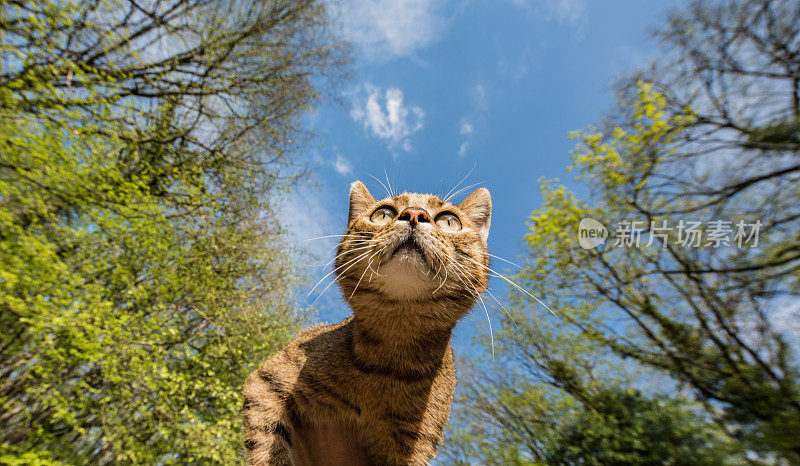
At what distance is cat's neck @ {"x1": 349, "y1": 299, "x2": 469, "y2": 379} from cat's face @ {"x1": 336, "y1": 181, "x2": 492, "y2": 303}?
0.20 feet

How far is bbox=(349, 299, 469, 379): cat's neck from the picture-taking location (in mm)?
1488

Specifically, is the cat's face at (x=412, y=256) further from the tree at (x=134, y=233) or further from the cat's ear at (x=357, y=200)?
the tree at (x=134, y=233)

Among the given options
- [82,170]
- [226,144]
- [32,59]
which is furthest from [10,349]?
[226,144]

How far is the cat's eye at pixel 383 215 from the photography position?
1.75 metres

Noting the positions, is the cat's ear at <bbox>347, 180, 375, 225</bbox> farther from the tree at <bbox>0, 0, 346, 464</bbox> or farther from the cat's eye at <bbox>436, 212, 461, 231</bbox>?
the tree at <bbox>0, 0, 346, 464</bbox>

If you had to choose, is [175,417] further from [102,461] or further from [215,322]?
[102,461]

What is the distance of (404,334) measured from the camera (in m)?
1.56

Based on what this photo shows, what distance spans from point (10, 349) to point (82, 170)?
10.5 feet

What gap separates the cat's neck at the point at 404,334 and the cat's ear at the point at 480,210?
648mm

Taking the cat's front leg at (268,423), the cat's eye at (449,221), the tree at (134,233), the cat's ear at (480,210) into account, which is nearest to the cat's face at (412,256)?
the cat's eye at (449,221)

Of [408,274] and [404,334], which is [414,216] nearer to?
[408,274]

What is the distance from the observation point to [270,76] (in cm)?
653

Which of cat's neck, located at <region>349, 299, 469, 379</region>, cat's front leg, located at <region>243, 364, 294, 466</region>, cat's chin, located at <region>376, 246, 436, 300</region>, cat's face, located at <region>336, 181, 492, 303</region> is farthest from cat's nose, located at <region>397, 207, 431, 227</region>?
cat's front leg, located at <region>243, 364, 294, 466</region>

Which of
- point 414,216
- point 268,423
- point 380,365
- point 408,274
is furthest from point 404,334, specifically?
point 268,423
